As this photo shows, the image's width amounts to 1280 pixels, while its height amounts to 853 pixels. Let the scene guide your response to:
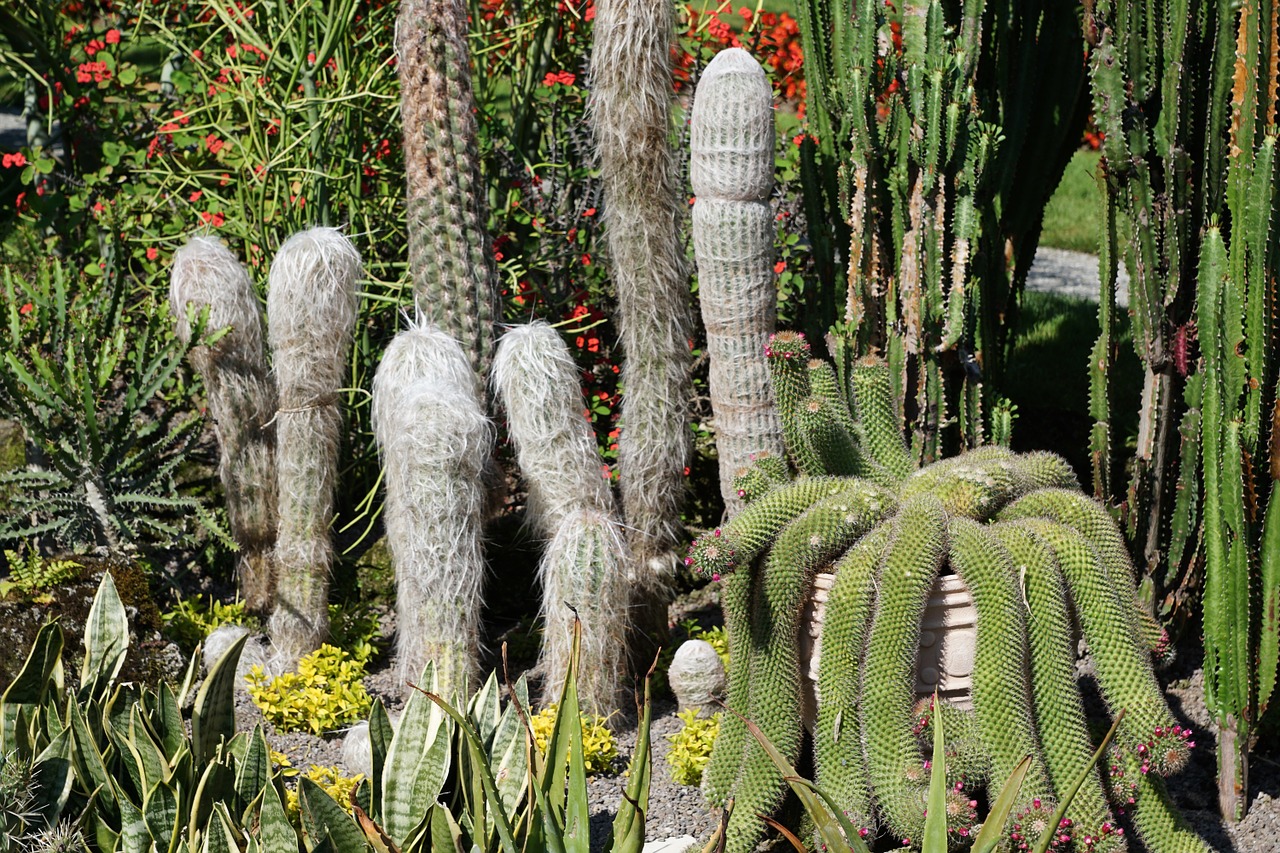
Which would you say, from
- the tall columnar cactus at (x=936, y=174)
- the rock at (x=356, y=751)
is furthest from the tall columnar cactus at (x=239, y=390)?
the tall columnar cactus at (x=936, y=174)

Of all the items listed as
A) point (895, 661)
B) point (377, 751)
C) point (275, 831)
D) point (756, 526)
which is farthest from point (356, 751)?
point (895, 661)

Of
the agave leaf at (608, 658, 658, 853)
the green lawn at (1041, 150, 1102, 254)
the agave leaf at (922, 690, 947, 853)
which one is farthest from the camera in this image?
the green lawn at (1041, 150, 1102, 254)

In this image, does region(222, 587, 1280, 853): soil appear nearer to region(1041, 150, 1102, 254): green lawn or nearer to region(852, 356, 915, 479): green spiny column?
region(852, 356, 915, 479): green spiny column

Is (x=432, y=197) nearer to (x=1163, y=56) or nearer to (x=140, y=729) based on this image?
(x=140, y=729)

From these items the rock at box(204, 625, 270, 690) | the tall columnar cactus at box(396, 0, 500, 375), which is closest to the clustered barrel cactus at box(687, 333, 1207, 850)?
the tall columnar cactus at box(396, 0, 500, 375)

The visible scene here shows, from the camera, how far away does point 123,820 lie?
2.57 metres

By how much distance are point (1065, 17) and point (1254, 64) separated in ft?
3.63

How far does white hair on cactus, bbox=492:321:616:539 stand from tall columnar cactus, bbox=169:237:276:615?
95 cm

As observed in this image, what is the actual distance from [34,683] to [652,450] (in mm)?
1962

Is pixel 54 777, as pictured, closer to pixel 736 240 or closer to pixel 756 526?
pixel 756 526

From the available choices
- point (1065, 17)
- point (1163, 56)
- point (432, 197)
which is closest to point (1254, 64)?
point (1163, 56)

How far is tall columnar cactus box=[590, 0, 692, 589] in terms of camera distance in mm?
3895

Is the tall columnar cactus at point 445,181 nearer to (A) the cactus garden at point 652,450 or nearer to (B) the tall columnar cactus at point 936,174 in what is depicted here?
(A) the cactus garden at point 652,450

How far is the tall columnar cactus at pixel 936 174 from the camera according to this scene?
12.6 feet
